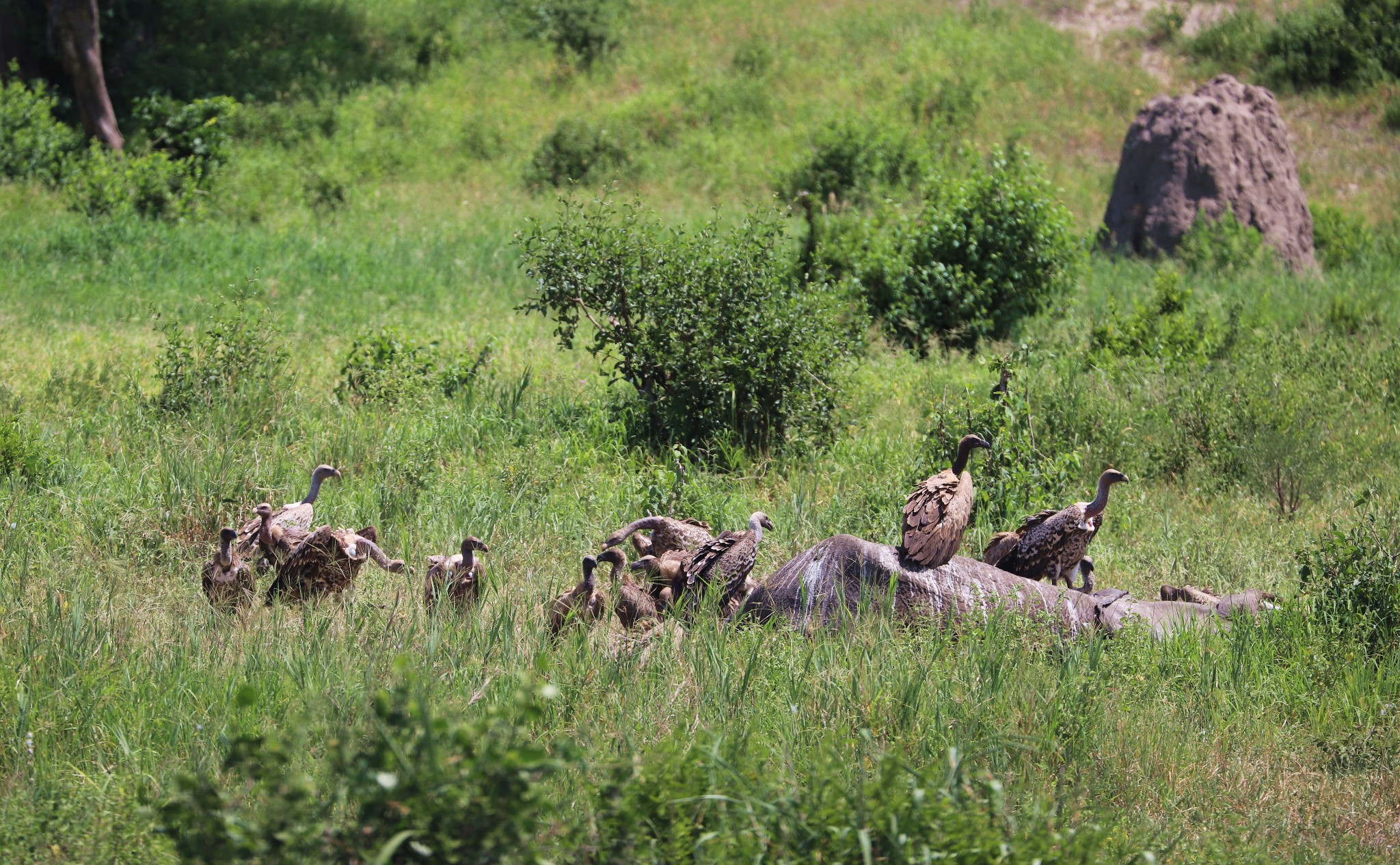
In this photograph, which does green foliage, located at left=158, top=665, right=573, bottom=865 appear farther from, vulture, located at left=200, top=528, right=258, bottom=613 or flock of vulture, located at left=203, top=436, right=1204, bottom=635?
vulture, located at left=200, top=528, right=258, bottom=613

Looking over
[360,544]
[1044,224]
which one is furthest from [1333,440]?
[360,544]

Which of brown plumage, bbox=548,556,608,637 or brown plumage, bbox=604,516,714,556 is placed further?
brown plumage, bbox=604,516,714,556

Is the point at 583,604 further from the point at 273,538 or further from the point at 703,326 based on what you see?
the point at 703,326

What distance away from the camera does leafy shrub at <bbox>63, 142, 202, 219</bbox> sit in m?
15.1

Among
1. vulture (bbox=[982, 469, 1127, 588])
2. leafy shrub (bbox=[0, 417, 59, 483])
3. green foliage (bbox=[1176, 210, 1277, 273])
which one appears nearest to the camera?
vulture (bbox=[982, 469, 1127, 588])

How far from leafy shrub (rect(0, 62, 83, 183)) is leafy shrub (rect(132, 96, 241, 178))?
3.62 ft

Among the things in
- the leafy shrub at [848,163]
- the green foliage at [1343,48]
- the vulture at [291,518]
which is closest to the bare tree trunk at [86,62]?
the leafy shrub at [848,163]

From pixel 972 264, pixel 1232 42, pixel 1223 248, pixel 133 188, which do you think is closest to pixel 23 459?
pixel 972 264

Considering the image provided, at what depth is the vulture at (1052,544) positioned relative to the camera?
638 centimetres

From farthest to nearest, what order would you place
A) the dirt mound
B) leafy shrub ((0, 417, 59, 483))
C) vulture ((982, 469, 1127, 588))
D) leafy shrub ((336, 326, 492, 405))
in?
the dirt mound < leafy shrub ((336, 326, 492, 405)) < leafy shrub ((0, 417, 59, 483)) < vulture ((982, 469, 1127, 588))

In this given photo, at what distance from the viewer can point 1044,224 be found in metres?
12.3

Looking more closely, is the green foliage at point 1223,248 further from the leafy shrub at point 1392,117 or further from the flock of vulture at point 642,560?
the flock of vulture at point 642,560

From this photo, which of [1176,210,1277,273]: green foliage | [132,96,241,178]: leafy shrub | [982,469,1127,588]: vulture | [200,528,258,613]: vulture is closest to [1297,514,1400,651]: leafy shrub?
[982,469,1127,588]: vulture

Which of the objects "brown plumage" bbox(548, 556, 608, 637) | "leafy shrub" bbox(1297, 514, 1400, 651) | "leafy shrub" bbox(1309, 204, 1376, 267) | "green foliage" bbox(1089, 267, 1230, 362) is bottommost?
"leafy shrub" bbox(1309, 204, 1376, 267)
